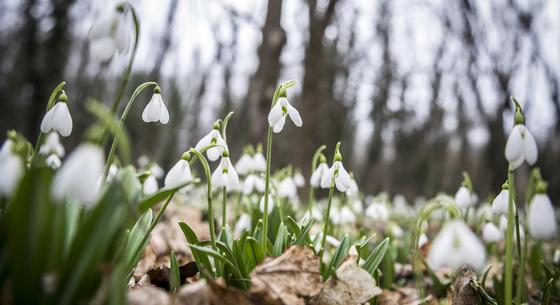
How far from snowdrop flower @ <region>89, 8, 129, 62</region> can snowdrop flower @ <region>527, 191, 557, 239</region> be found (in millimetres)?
1221

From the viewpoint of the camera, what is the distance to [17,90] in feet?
45.7

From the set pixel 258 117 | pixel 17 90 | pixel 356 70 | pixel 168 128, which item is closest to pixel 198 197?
pixel 258 117

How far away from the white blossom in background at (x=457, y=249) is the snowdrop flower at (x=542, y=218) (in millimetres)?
285

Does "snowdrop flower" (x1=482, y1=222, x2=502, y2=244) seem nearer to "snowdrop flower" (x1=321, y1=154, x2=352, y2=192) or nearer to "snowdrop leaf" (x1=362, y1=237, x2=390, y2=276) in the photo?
"snowdrop leaf" (x1=362, y1=237, x2=390, y2=276)

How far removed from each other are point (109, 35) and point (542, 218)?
1271 mm

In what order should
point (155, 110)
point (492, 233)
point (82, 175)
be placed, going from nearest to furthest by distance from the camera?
point (82, 175)
point (155, 110)
point (492, 233)

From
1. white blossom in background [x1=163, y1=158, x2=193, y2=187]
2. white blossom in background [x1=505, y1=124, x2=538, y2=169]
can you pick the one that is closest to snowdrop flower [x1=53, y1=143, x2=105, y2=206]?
white blossom in background [x1=163, y1=158, x2=193, y2=187]

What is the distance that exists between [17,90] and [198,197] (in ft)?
37.1

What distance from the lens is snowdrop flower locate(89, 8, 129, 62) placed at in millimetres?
1019

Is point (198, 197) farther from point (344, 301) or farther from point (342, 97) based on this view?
point (342, 97)

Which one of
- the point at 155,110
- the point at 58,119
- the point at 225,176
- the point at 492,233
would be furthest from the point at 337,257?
the point at 58,119

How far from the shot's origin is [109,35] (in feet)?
3.35

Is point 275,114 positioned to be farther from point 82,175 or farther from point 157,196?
point 82,175

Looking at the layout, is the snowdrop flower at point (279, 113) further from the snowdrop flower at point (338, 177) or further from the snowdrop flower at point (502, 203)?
the snowdrop flower at point (502, 203)
